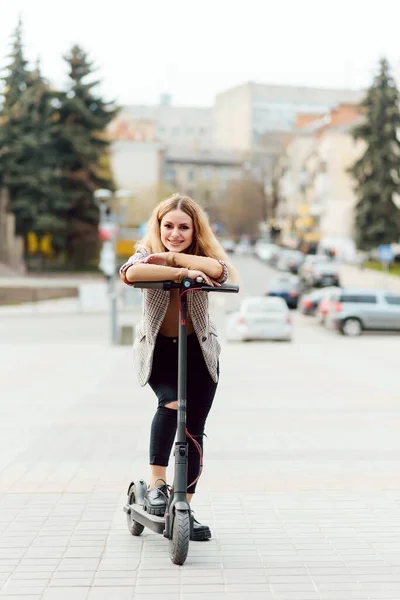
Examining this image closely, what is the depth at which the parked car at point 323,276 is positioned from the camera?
60.2m

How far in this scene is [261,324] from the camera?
103ft

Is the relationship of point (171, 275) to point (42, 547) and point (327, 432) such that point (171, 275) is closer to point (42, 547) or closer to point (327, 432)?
point (42, 547)

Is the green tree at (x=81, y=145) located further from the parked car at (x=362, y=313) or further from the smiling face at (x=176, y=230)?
the smiling face at (x=176, y=230)

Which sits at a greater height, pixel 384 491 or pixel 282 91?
pixel 282 91

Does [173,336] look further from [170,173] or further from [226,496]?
[170,173]

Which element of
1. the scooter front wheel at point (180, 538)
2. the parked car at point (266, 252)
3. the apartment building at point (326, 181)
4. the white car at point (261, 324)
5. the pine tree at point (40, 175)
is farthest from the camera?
the apartment building at point (326, 181)

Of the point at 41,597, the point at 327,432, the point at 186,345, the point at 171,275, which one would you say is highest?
the point at 171,275

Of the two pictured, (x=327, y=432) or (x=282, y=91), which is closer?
(x=327, y=432)

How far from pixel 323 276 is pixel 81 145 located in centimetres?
1780

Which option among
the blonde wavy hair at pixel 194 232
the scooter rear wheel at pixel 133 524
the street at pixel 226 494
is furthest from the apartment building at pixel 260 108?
the blonde wavy hair at pixel 194 232

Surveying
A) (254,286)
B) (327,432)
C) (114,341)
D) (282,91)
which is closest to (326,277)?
(254,286)

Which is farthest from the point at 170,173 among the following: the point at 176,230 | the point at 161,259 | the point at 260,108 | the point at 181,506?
the point at 181,506

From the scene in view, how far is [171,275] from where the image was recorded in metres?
5.34

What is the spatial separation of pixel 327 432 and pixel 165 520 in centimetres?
531
